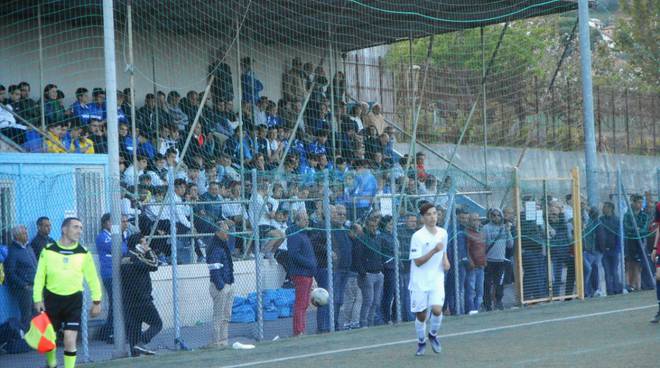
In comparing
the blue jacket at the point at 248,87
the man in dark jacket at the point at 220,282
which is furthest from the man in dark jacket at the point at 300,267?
the blue jacket at the point at 248,87

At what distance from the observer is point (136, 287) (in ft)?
48.8

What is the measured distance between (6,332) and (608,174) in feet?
44.5

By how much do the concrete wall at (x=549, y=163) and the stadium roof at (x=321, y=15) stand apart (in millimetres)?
3511

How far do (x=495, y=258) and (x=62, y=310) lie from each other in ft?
31.9

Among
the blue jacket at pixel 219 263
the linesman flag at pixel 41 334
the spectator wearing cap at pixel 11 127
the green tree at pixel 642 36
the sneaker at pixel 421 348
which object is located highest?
the green tree at pixel 642 36

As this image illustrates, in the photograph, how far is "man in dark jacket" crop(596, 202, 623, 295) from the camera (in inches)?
871

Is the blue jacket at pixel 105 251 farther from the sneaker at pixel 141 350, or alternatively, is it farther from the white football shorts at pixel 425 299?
the white football shorts at pixel 425 299

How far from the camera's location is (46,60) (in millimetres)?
21641

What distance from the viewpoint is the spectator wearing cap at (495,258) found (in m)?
19.8

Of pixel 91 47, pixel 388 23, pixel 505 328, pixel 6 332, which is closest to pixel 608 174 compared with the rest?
pixel 388 23

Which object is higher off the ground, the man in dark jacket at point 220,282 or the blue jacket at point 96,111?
the blue jacket at point 96,111

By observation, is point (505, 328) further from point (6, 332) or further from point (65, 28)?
point (65, 28)

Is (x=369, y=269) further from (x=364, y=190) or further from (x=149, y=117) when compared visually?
(x=149, y=117)

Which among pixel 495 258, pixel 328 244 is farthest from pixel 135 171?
pixel 495 258
